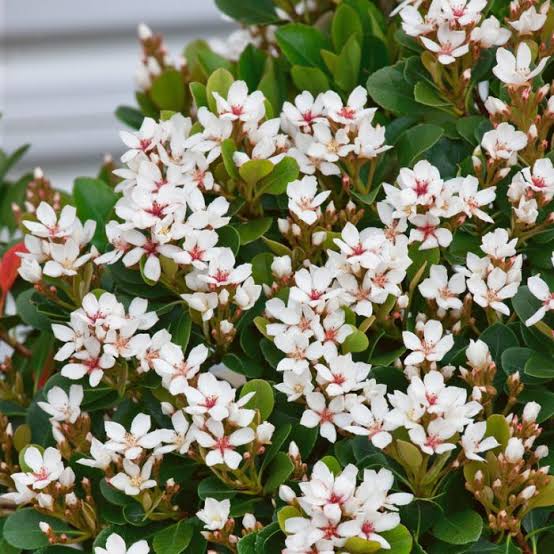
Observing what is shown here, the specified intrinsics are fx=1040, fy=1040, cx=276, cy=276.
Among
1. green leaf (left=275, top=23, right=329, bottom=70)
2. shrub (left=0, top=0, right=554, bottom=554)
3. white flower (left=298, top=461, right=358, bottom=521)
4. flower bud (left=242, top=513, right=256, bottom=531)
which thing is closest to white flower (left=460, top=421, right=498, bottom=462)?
shrub (left=0, top=0, right=554, bottom=554)

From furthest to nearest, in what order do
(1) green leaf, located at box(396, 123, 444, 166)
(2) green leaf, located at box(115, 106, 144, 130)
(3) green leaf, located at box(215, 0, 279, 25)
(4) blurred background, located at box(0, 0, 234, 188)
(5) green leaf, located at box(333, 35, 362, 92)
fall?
(4) blurred background, located at box(0, 0, 234, 188) < (2) green leaf, located at box(115, 106, 144, 130) < (3) green leaf, located at box(215, 0, 279, 25) < (5) green leaf, located at box(333, 35, 362, 92) < (1) green leaf, located at box(396, 123, 444, 166)

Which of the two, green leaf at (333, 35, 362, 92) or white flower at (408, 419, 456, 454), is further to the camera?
green leaf at (333, 35, 362, 92)

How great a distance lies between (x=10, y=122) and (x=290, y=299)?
122 inches

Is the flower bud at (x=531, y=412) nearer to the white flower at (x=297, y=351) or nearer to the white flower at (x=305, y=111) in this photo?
the white flower at (x=297, y=351)

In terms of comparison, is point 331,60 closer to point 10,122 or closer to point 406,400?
point 406,400

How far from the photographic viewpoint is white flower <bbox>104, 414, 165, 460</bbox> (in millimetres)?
1000

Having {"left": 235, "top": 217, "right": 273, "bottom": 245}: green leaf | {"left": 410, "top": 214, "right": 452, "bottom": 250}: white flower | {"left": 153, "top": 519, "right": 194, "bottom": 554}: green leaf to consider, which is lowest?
{"left": 153, "top": 519, "right": 194, "bottom": 554}: green leaf

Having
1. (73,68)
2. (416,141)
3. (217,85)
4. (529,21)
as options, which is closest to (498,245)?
(416,141)

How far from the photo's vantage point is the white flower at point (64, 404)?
3.51 ft

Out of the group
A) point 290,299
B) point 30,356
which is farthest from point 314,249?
point 30,356

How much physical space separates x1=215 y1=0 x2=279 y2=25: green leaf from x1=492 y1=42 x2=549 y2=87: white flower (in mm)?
410

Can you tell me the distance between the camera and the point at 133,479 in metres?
1.01

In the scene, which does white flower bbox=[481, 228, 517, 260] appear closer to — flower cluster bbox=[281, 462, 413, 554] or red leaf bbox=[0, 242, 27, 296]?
flower cluster bbox=[281, 462, 413, 554]

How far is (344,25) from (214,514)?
2.02 ft
